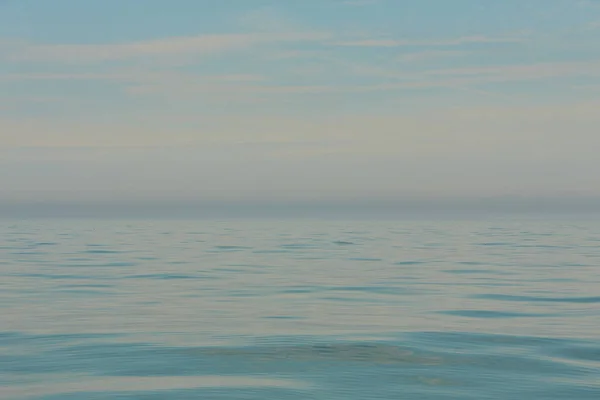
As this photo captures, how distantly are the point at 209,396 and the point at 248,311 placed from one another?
6.88 meters

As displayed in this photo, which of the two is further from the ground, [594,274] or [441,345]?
[594,274]

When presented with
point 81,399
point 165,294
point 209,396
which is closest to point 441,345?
point 209,396

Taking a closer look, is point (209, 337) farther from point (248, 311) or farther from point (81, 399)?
point (81, 399)

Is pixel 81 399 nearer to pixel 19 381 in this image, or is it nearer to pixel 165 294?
pixel 19 381

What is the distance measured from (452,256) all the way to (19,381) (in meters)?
24.6

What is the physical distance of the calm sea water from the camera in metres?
9.89

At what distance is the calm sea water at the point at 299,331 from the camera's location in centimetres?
989

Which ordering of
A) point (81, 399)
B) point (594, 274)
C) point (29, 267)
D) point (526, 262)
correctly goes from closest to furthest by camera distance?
point (81, 399), point (594, 274), point (29, 267), point (526, 262)

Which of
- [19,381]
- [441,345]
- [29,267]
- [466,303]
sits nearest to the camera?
[19,381]

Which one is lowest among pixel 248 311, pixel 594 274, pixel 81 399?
pixel 81 399

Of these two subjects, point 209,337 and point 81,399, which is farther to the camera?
point 209,337

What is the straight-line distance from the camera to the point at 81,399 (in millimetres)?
9148

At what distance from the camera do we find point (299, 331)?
13766mm

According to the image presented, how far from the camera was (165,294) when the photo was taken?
19.3 meters
